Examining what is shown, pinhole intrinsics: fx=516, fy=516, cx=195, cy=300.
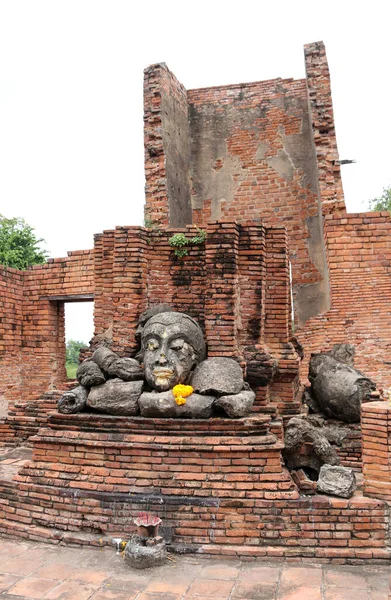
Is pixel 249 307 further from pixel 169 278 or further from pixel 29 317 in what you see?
pixel 29 317

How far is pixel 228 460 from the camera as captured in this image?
15.4ft

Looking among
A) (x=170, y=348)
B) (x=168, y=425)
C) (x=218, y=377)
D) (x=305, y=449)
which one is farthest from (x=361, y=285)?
(x=168, y=425)

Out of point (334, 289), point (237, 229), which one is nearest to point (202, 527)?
point (237, 229)

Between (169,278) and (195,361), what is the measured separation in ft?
4.15

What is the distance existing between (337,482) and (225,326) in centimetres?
205

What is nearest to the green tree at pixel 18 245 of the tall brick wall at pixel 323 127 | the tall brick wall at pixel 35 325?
the tall brick wall at pixel 35 325

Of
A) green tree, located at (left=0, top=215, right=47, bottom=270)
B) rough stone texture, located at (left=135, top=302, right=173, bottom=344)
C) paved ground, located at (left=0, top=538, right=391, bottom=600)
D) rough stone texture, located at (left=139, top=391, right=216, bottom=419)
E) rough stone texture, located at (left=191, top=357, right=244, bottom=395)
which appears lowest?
paved ground, located at (left=0, top=538, right=391, bottom=600)

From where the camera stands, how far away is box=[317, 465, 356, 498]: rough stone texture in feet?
15.0

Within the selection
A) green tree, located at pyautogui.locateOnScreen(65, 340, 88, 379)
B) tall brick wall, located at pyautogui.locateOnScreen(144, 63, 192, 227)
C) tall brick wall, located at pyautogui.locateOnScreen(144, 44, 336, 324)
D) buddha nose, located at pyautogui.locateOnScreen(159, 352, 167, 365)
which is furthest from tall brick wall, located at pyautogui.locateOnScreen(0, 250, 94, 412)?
green tree, located at pyautogui.locateOnScreen(65, 340, 88, 379)

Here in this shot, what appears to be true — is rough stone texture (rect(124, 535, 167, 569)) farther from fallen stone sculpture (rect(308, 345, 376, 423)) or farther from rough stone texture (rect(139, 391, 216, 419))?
fallen stone sculpture (rect(308, 345, 376, 423))

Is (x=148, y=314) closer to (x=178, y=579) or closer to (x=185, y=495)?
(x=185, y=495)

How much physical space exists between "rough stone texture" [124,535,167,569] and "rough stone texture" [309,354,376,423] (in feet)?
11.4

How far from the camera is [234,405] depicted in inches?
195

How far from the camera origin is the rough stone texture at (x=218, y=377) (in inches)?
203
